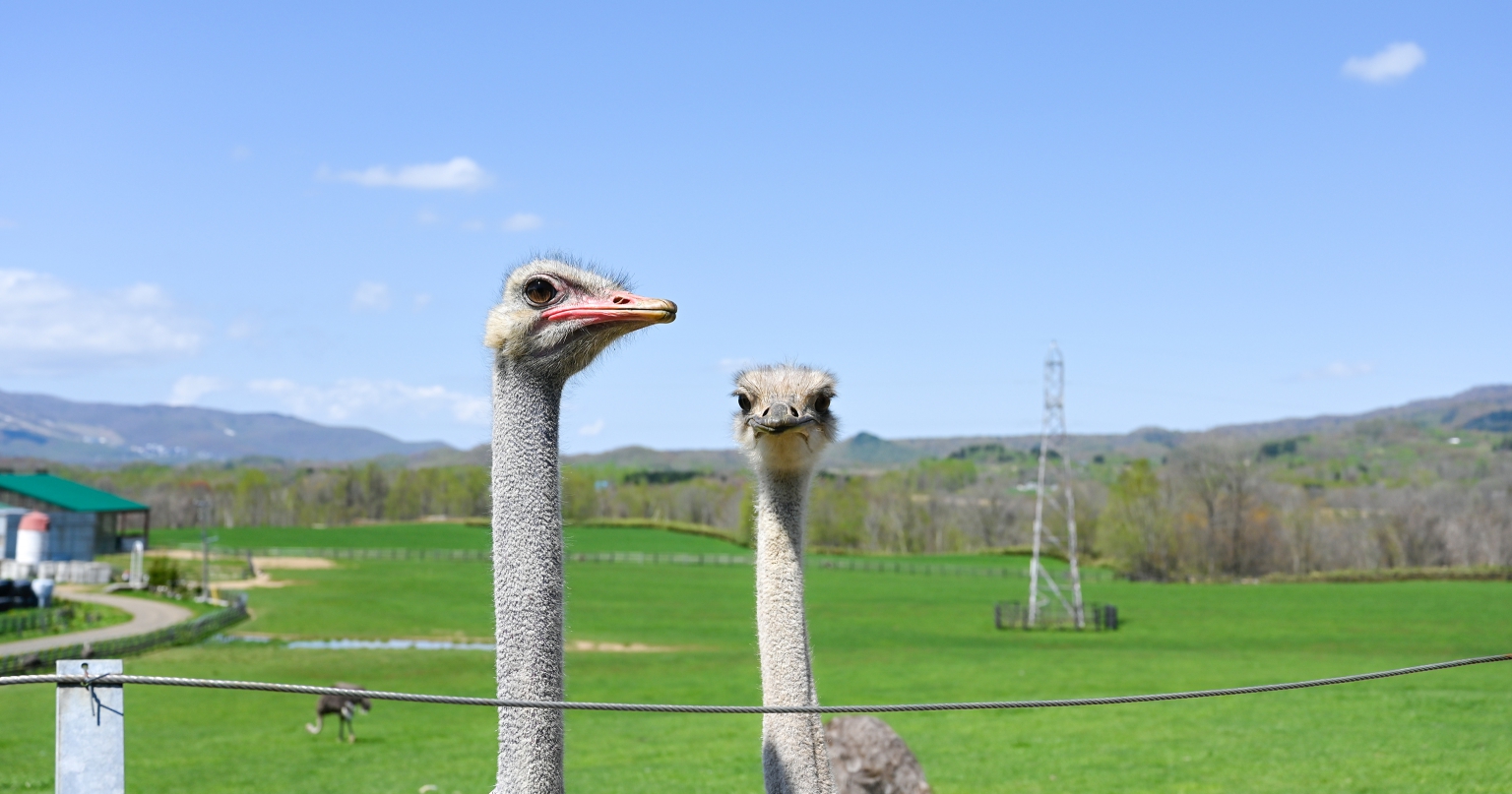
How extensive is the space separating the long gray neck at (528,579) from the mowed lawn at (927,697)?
33.6ft

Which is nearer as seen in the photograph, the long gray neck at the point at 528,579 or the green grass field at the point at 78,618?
the long gray neck at the point at 528,579

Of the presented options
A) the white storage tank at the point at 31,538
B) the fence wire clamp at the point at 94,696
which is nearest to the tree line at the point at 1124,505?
the fence wire clamp at the point at 94,696

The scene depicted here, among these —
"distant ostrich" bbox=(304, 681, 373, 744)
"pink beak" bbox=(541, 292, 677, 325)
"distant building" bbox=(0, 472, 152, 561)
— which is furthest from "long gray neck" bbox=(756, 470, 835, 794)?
"distant building" bbox=(0, 472, 152, 561)

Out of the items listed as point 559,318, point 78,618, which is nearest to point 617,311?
point 559,318

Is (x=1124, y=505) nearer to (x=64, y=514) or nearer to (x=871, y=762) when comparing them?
(x=64, y=514)

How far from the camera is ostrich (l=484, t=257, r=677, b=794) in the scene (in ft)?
12.3

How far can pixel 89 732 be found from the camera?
10.2ft

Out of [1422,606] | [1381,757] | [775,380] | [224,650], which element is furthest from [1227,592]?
[775,380]

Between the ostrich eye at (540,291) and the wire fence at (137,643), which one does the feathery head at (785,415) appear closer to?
the ostrich eye at (540,291)

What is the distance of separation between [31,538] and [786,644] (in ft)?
187

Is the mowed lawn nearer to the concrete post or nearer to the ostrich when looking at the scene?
the ostrich

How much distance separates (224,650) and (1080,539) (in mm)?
69504

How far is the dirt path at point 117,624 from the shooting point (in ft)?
98.3

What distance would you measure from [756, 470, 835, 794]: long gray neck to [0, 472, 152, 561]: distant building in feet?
191
